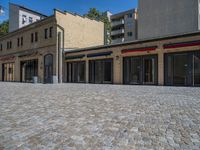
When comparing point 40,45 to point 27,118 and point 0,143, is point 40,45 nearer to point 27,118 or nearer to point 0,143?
point 27,118

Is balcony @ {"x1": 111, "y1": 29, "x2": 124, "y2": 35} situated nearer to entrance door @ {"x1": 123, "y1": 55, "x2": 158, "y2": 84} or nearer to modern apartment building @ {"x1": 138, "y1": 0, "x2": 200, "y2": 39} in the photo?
modern apartment building @ {"x1": 138, "y1": 0, "x2": 200, "y2": 39}

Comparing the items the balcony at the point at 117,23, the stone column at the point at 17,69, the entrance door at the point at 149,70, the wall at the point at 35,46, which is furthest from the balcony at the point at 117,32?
the entrance door at the point at 149,70

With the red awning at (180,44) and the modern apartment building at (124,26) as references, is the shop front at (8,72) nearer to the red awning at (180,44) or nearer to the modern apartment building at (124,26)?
the red awning at (180,44)

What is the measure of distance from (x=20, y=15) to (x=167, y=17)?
27269 millimetres

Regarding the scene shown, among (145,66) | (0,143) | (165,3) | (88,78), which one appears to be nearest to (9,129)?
(0,143)

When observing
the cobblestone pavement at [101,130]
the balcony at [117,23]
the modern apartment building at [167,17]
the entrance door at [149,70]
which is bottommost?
the cobblestone pavement at [101,130]

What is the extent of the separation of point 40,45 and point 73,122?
24.2 metres

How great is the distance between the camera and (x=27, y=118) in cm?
533

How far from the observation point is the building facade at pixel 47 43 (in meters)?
25.0

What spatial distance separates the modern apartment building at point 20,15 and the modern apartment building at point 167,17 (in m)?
22.3

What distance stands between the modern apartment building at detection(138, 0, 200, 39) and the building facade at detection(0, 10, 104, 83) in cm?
683

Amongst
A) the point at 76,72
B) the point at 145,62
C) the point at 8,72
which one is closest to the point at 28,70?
the point at 8,72

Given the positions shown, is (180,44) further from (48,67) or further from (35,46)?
(35,46)

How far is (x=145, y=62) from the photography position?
1859 cm
